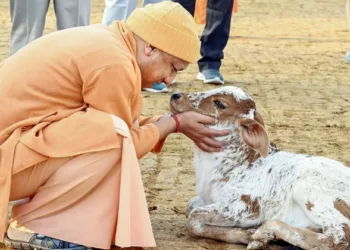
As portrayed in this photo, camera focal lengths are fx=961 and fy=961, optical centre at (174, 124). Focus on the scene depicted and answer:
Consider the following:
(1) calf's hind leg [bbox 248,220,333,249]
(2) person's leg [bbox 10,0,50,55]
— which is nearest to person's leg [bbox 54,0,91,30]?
(2) person's leg [bbox 10,0,50,55]

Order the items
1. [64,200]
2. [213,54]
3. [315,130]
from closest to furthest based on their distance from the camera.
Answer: [64,200], [315,130], [213,54]

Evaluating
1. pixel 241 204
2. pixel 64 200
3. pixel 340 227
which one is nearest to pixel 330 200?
pixel 340 227

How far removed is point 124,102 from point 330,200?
113cm

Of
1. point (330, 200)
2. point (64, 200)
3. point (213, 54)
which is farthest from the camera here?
point (213, 54)

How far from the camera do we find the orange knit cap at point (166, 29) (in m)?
4.54

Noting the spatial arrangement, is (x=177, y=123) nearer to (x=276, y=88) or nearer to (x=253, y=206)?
(x=253, y=206)

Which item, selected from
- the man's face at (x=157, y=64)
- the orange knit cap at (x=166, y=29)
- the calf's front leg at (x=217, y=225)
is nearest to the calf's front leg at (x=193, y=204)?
the calf's front leg at (x=217, y=225)

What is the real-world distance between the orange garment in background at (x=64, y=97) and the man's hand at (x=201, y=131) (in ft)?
1.17

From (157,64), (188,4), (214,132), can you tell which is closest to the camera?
(157,64)

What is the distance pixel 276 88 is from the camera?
9.13m

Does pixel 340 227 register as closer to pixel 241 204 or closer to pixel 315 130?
pixel 241 204

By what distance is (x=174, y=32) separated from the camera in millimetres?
4547

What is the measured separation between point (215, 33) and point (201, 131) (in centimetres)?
425

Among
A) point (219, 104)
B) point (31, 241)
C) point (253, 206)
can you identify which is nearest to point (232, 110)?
point (219, 104)
